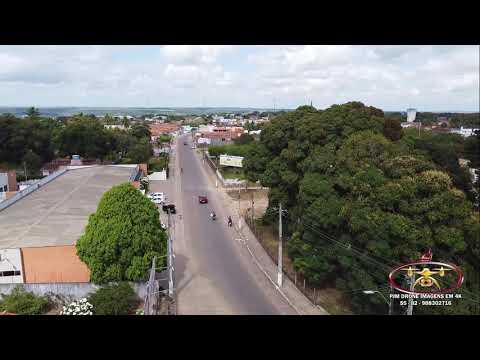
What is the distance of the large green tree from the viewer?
18.1 ft

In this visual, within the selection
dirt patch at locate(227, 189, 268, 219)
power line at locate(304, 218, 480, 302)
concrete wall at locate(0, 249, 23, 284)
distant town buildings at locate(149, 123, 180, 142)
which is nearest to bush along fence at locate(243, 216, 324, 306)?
power line at locate(304, 218, 480, 302)

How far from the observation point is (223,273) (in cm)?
708

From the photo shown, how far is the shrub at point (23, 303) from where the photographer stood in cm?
515

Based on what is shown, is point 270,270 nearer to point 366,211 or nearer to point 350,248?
point 350,248

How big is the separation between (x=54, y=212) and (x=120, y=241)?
8.71ft

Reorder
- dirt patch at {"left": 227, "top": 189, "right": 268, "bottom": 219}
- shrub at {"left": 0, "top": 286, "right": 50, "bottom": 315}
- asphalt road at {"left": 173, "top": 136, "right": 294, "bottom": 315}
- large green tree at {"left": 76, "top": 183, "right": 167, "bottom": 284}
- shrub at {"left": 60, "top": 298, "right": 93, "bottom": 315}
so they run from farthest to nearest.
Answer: dirt patch at {"left": 227, "top": 189, "right": 268, "bottom": 219} < asphalt road at {"left": 173, "top": 136, "right": 294, "bottom": 315} < large green tree at {"left": 76, "top": 183, "right": 167, "bottom": 284} < shrub at {"left": 0, "top": 286, "right": 50, "bottom": 315} < shrub at {"left": 60, "top": 298, "right": 93, "bottom": 315}

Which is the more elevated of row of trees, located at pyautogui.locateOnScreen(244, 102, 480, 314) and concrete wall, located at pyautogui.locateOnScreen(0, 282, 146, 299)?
row of trees, located at pyautogui.locateOnScreen(244, 102, 480, 314)

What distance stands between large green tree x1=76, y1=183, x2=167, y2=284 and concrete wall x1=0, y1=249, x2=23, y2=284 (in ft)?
3.08

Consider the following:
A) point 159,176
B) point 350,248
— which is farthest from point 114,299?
point 159,176

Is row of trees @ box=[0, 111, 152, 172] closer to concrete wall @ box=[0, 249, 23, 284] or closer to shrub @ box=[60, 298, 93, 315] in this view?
concrete wall @ box=[0, 249, 23, 284]

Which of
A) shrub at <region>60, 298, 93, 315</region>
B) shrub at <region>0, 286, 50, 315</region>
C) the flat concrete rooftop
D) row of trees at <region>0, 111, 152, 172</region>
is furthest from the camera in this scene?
row of trees at <region>0, 111, 152, 172</region>

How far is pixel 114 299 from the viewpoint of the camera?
5336 mm

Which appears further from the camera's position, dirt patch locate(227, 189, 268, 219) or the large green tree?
dirt patch locate(227, 189, 268, 219)

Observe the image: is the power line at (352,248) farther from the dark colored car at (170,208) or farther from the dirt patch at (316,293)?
the dark colored car at (170,208)
